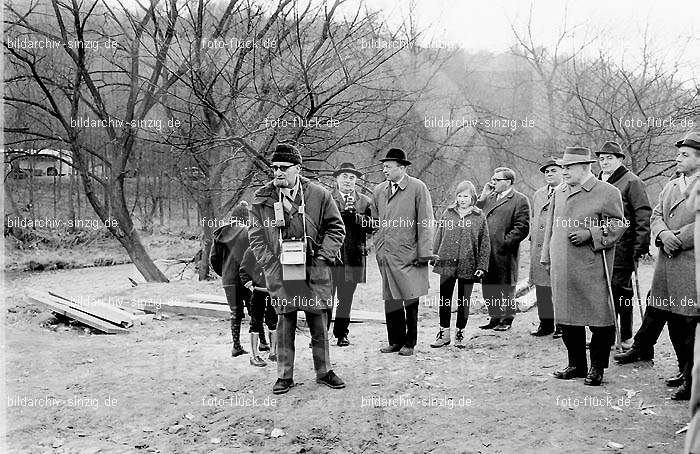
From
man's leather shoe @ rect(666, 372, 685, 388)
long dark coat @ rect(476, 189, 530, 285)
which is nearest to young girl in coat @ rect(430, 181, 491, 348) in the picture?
long dark coat @ rect(476, 189, 530, 285)

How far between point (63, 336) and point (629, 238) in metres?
6.68

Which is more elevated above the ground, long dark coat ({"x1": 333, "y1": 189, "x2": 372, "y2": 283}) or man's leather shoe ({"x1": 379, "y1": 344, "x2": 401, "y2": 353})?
long dark coat ({"x1": 333, "y1": 189, "x2": 372, "y2": 283})

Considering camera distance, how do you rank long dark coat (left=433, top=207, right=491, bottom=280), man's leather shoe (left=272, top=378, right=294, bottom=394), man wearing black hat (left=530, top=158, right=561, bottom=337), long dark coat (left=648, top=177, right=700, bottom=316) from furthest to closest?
man wearing black hat (left=530, top=158, right=561, bottom=337) → long dark coat (left=433, top=207, right=491, bottom=280) → man's leather shoe (left=272, top=378, right=294, bottom=394) → long dark coat (left=648, top=177, right=700, bottom=316)

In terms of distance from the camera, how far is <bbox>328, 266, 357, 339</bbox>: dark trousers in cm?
681

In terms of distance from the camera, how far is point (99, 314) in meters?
8.59

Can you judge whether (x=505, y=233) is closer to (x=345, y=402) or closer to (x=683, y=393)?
(x=683, y=393)

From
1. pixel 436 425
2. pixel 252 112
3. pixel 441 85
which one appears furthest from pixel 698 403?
pixel 441 85

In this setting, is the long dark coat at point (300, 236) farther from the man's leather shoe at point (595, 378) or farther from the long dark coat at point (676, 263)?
the long dark coat at point (676, 263)

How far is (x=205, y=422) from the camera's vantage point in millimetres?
4641

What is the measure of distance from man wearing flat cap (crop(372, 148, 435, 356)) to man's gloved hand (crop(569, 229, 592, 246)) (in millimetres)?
1439

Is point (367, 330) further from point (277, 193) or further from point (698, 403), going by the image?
point (698, 403)

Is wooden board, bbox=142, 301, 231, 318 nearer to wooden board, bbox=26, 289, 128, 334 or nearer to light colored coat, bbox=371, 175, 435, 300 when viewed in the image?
wooden board, bbox=26, 289, 128, 334

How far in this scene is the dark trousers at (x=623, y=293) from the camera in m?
5.91

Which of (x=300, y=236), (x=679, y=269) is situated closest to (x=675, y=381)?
(x=679, y=269)
